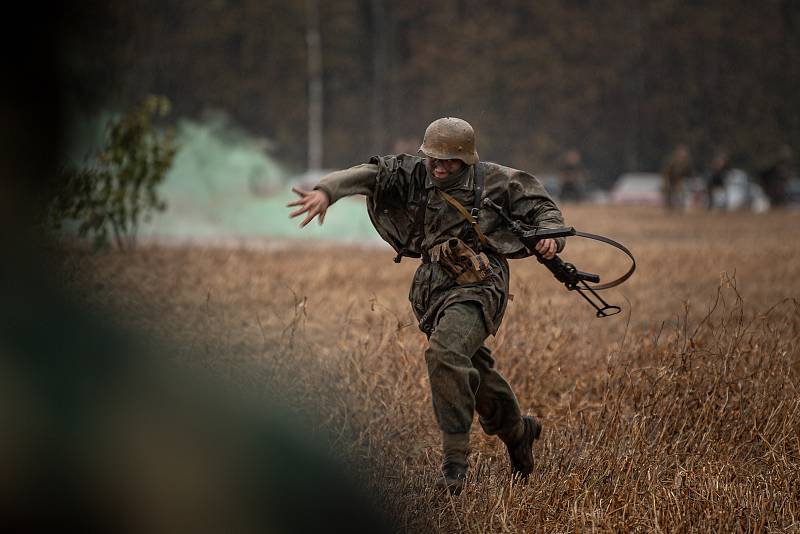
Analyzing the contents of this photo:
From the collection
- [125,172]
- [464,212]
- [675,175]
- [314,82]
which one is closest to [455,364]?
[464,212]

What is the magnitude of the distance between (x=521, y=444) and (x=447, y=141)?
4.27 feet

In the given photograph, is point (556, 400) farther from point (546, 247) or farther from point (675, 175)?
point (675, 175)

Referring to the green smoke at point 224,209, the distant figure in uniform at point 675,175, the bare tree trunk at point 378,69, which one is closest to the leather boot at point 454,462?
the green smoke at point 224,209

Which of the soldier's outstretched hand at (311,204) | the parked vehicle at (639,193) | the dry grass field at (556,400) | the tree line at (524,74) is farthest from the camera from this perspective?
the tree line at (524,74)

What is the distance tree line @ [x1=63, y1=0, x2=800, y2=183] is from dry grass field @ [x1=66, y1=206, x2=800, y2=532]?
1447 inches

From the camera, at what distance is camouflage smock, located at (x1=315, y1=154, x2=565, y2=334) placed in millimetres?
4320

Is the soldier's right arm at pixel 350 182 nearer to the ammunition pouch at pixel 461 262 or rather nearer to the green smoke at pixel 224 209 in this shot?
the ammunition pouch at pixel 461 262

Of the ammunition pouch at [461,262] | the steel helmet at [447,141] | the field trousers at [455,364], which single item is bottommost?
the field trousers at [455,364]

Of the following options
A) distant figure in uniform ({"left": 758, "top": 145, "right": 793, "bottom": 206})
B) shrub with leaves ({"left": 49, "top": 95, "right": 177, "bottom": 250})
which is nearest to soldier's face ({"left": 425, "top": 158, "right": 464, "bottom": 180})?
shrub with leaves ({"left": 49, "top": 95, "right": 177, "bottom": 250})

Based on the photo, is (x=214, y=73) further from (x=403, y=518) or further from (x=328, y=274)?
(x=403, y=518)

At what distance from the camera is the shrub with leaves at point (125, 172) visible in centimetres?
990

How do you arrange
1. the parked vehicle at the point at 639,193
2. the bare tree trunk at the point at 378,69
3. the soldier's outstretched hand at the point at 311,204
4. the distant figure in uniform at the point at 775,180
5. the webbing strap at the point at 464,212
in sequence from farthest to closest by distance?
1. the bare tree trunk at the point at 378,69
2. the parked vehicle at the point at 639,193
3. the distant figure in uniform at the point at 775,180
4. the webbing strap at the point at 464,212
5. the soldier's outstretched hand at the point at 311,204

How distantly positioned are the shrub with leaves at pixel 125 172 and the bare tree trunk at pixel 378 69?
34.6m

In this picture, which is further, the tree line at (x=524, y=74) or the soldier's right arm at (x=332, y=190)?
the tree line at (x=524, y=74)
